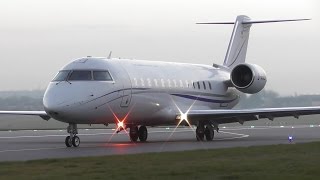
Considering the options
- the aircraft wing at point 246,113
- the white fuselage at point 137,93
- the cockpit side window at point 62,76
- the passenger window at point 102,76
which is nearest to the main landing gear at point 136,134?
the white fuselage at point 137,93

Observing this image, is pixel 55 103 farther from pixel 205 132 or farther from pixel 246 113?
pixel 246 113

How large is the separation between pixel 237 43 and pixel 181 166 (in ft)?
87.6

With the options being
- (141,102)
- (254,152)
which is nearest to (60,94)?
(141,102)

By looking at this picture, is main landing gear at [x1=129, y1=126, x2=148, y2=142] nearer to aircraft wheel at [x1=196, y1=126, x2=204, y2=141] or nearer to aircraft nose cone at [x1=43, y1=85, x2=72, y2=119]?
aircraft wheel at [x1=196, y1=126, x2=204, y2=141]

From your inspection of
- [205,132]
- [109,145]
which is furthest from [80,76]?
[205,132]

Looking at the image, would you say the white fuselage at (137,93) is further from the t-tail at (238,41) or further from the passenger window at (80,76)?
the t-tail at (238,41)

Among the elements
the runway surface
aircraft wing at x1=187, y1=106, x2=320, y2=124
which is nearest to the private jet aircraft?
aircraft wing at x1=187, y1=106, x2=320, y2=124

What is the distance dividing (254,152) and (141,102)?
37.6 ft

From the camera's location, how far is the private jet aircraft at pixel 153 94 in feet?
93.0

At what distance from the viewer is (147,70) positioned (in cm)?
3394

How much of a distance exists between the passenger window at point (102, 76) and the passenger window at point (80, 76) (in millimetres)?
264

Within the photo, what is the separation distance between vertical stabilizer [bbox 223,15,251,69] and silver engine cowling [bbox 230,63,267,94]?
4.21m

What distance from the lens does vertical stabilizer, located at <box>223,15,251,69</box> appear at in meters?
42.5

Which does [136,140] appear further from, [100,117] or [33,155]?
[33,155]
